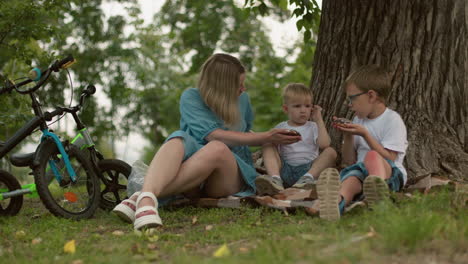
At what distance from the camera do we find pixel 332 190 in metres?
3.23

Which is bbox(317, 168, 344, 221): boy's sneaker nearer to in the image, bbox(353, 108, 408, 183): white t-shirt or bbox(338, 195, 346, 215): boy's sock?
bbox(338, 195, 346, 215): boy's sock

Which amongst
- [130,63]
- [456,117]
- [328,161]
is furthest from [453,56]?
[130,63]

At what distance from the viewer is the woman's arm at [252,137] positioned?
4.17 m

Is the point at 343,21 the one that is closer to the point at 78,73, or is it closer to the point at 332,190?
the point at 332,190

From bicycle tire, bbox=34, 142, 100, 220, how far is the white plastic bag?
0.25 m

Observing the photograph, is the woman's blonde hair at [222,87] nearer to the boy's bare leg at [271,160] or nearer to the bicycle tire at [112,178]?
the boy's bare leg at [271,160]

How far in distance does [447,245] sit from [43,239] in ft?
7.80

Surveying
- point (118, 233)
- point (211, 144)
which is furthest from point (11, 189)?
point (211, 144)

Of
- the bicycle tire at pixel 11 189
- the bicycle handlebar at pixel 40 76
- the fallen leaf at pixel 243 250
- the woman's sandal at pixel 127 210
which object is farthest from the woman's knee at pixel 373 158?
the bicycle tire at pixel 11 189

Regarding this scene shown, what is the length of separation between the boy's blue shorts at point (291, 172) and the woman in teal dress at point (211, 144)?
0.30m

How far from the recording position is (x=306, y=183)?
13.6 feet

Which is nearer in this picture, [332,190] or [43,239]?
[332,190]

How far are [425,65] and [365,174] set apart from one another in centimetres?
152

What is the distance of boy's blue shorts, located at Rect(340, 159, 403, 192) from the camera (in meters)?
3.68
